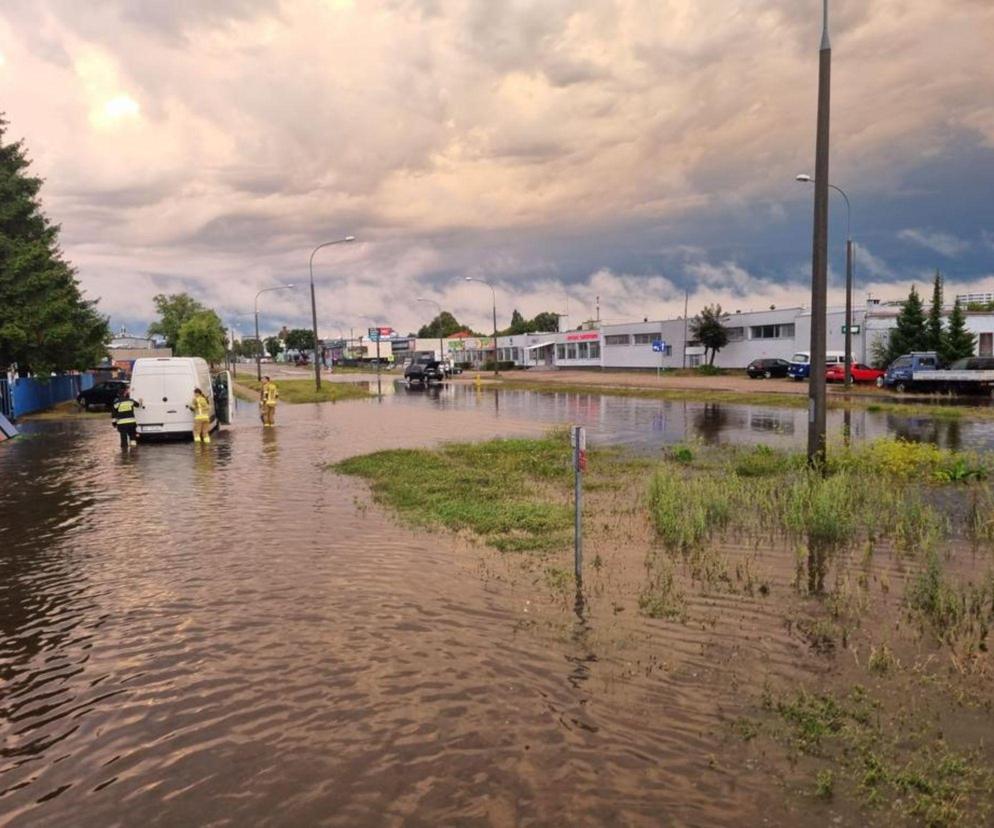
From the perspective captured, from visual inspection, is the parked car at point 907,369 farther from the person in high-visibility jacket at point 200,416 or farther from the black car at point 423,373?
the person in high-visibility jacket at point 200,416

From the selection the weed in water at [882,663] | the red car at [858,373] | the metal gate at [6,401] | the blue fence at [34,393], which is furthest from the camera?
the red car at [858,373]

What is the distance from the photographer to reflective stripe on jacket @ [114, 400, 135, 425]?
781 inches

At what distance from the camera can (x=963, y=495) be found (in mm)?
11227

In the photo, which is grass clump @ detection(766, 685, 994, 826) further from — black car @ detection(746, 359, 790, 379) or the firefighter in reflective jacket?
black car @ detection(746, 359, 790, 379)

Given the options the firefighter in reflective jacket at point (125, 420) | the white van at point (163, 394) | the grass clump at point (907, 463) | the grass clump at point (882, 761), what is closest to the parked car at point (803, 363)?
the grass clump at point (907, 463)

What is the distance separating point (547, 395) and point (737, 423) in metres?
19.8

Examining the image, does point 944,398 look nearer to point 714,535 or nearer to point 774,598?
point 714,535

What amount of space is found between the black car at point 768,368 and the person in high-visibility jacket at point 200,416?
44037 mm

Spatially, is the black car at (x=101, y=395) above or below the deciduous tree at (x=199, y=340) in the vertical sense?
below

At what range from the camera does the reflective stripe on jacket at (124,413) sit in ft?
65.1

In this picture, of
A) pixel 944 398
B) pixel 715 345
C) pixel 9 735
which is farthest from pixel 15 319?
pixel 715 345

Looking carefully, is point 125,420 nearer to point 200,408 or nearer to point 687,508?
point 200,408

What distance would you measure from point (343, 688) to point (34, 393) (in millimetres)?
37762

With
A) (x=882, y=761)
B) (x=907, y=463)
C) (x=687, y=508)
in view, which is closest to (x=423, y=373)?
(x=907, y=463)
